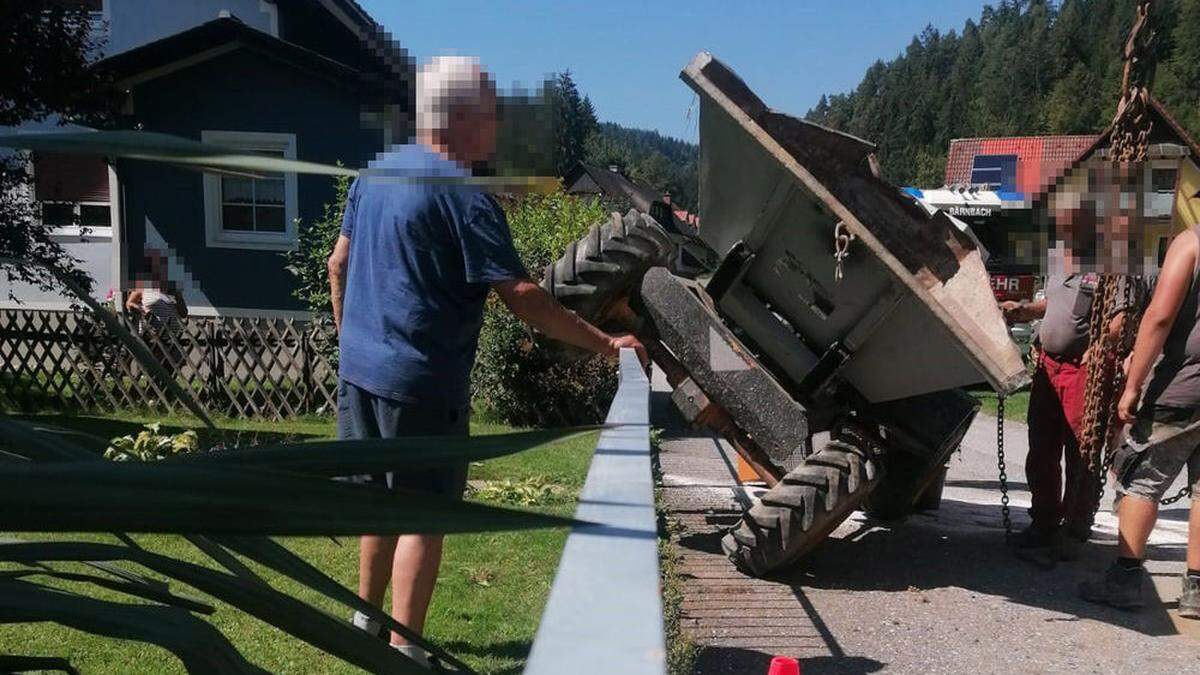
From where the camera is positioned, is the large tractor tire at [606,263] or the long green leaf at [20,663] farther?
the large tractor tire at [606,263]

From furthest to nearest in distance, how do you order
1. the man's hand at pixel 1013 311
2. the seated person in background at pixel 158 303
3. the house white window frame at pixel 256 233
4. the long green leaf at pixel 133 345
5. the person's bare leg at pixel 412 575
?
the house white window frame at pixel 256 233 < the seated person in background at pixel 158 303 < the man's hand at pixel 1013 311 < the person's bare leg at pixel 412 575 < the long green leaf at pixel 133 345

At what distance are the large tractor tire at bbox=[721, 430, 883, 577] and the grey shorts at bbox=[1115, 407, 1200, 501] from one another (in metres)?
1.19

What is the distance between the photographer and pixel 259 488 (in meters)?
0.80

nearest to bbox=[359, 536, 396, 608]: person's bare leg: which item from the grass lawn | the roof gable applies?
the grass lawn

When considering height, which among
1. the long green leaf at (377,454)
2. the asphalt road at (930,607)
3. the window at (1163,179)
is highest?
the window at (1163,179)

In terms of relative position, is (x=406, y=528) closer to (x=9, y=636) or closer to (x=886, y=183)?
(x=9, y=636)

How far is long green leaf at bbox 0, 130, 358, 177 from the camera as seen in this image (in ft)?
3.70

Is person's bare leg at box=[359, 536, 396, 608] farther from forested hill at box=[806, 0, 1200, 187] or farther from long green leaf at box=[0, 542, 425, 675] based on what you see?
forested hill at box=[806, 0, 1200, 187]

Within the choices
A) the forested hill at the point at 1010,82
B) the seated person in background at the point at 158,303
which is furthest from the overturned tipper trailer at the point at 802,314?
the forested hill at the point at 1010,82

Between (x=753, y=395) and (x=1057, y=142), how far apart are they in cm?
5513

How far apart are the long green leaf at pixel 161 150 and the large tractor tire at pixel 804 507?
3.77m

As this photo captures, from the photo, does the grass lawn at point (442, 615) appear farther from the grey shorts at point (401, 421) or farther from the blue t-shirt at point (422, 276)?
the blue t-shirt at point (422, 276)

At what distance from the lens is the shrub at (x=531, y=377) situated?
9.43 metres

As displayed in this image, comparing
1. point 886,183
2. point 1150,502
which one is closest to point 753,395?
point 886,183
